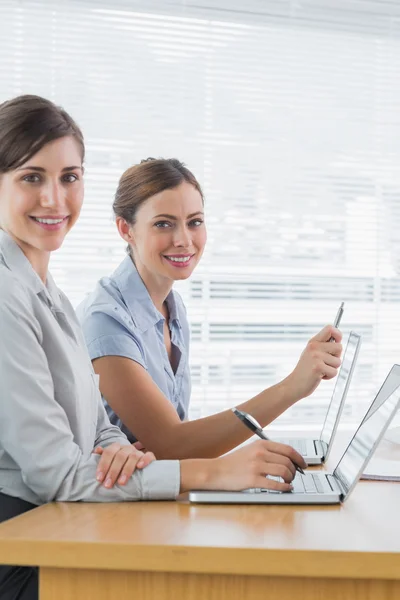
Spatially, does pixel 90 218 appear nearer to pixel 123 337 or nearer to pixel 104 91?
pixel 104 91

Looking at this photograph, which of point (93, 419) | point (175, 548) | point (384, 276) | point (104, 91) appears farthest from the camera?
point (384, 276)

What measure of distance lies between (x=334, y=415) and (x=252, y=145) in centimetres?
193

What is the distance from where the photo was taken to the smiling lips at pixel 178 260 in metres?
2.13

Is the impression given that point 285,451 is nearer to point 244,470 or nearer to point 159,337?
point 244,470

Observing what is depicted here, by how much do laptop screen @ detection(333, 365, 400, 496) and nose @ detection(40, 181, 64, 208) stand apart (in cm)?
67

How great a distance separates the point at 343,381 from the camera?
1.75m

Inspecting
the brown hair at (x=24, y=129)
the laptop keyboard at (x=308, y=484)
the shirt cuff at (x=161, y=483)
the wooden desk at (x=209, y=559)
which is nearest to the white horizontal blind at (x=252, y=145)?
the brown hair at (x=24, y=129)

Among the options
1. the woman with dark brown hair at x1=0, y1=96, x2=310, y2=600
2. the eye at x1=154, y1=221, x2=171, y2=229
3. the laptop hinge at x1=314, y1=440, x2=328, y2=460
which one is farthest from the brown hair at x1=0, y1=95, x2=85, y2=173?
the laptop hinge at x1=314, y1=440, x2=328, y2=460

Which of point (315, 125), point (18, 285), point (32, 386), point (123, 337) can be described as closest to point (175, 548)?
point (32, 386)

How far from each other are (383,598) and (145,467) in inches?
17.1

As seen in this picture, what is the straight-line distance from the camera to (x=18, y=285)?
1.26 meters

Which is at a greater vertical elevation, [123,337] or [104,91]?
[104,91]

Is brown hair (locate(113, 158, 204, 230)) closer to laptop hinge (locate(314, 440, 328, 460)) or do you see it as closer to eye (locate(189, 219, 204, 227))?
eye (locate(189, 219, 204, 227))

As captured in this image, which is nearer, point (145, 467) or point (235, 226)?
point (145, 467)
